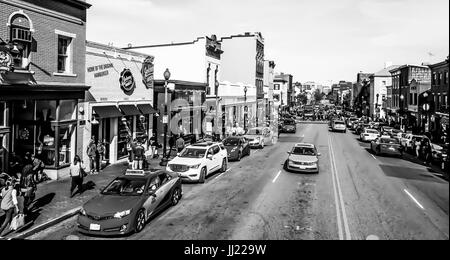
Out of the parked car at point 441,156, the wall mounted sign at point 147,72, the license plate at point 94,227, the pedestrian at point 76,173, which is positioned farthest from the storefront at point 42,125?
the parked car at point 441,156

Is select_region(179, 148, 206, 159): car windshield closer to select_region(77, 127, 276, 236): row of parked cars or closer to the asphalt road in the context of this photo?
the asphalt road

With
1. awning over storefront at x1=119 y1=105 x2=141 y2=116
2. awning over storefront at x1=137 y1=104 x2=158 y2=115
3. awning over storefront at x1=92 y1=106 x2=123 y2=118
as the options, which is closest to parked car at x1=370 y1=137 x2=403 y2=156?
awning over storefront at x1=137 y1=104 x2=158 y2=115

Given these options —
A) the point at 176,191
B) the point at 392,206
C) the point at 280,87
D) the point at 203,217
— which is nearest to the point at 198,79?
the point at 176,191

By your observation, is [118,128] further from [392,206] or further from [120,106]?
[392,206]

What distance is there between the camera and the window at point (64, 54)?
18.8 m

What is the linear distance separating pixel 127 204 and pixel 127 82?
1510cm

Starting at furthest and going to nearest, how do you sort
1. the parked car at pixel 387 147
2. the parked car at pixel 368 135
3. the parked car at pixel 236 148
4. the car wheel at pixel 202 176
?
the parked car at pixel 368 135, the parked car at pixel 387 147, the parked car at pixel 236 148, the car wheel at pixel 202 176

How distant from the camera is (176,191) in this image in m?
14.6

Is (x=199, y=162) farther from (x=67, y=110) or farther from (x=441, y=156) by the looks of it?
(x=441, y=156)

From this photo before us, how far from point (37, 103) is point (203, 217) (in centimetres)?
1075

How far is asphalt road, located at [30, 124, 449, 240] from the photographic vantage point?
2891 millimetres

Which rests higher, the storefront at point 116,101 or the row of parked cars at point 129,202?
the storefront at point 116,101

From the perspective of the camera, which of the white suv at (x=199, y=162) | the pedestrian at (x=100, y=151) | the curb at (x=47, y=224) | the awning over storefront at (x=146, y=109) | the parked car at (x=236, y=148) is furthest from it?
the awning over storefront at (x=146, y=109)

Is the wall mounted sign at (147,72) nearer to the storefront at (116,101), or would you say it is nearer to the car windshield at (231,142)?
the storefront at (116,101)
